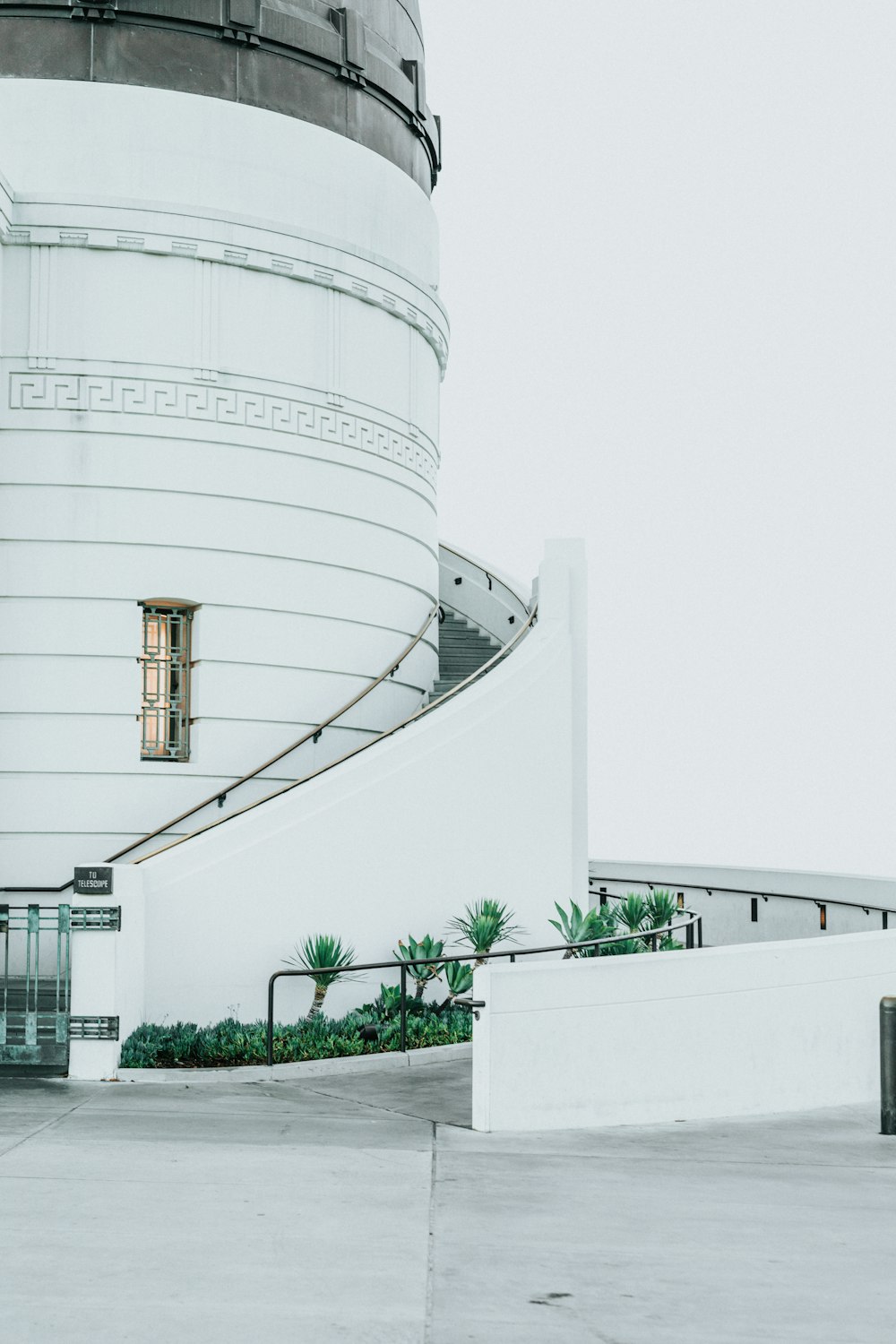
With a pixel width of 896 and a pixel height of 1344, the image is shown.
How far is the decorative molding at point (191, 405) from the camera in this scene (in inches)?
640

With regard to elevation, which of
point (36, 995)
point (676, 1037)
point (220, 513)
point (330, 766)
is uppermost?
point (220, 513)

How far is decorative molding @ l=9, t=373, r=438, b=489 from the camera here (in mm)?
16266

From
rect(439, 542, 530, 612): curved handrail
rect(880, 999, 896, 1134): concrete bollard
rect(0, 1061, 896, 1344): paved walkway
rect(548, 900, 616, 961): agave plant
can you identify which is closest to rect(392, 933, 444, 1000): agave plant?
rect(548, 900, 616, 961): agave plant

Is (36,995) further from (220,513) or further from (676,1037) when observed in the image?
(220,513)

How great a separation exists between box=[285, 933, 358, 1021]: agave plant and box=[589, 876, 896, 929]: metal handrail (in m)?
6.40

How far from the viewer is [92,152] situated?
54.9ft

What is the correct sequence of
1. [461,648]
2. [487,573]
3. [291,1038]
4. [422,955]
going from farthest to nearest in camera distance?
[487,573] < [461,648] < [422,955] < [291,1038]

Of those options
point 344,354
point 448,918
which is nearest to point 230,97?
point 344,354

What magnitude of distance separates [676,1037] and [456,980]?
3.77 meters

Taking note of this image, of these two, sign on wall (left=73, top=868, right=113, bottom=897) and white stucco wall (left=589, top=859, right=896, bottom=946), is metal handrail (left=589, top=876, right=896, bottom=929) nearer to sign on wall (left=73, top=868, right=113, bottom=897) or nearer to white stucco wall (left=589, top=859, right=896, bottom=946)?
white stucco wall (left=589, top=859, right=896, bottom=946)

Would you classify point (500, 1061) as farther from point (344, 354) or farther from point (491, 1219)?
point (344, 354)

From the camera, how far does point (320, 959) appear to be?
14.1 metres

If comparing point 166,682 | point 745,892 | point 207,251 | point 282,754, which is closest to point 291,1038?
point 282,754

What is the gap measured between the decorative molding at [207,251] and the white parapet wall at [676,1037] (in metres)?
9.61
